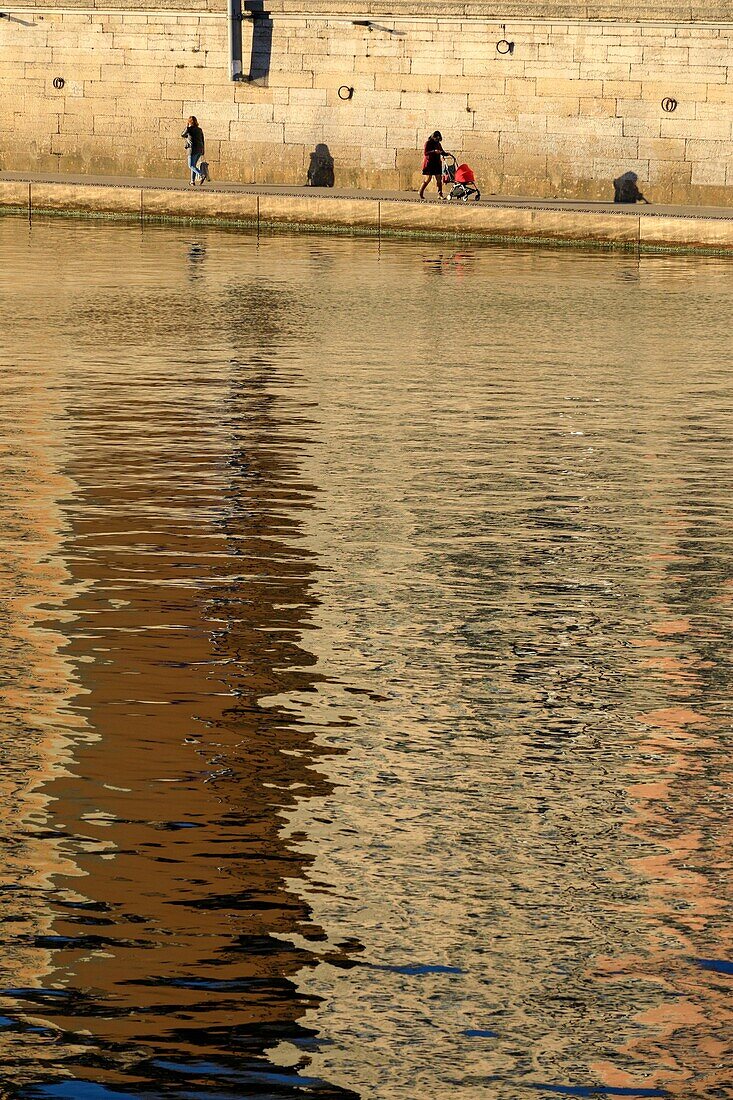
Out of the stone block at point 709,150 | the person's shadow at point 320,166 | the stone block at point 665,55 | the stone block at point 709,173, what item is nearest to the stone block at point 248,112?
the person's shadow at point 320,166

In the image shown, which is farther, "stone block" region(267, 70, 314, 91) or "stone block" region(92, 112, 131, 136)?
"stone block" region(92, 112, 131, 136)

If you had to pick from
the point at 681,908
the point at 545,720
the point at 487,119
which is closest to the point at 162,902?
the point at 681,908

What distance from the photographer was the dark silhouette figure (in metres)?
39.9

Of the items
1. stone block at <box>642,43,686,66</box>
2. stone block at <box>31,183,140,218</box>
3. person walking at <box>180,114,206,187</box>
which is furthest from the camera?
person walking at <box>180,114,206,187</box>

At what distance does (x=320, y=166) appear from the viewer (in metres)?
42.7

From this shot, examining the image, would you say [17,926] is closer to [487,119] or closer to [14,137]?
[487,119]

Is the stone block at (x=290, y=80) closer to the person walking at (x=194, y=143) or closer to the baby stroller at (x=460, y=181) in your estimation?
the person walking at (x=194, y=143)

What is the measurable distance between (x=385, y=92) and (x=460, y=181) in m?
5.07

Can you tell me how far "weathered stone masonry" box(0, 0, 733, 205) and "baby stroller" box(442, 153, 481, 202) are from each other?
211 cm

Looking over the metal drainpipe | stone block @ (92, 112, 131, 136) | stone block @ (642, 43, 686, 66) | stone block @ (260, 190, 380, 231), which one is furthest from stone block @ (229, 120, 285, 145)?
stone block @ (260, 190, 380, 231)

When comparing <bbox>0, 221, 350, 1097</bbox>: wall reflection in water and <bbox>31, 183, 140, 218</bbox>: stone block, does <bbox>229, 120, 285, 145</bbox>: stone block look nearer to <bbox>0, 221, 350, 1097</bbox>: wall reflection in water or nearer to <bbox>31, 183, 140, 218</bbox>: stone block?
<bbox>31, 183, 140, 218</bbox>: stone block

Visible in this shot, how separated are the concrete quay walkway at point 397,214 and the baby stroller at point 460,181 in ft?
1.13

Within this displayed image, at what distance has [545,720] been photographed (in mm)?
7258

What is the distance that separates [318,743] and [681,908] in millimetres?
1782
